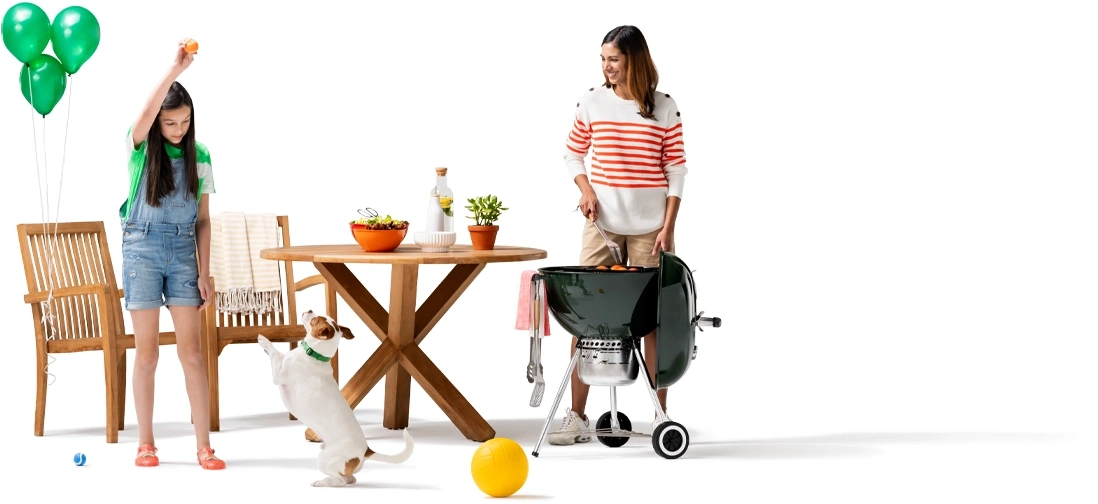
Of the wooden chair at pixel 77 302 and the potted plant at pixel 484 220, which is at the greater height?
the potted plant at pixel 484 220

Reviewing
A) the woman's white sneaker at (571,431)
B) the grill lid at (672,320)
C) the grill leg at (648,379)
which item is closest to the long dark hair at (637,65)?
the grill lid at (672,320)

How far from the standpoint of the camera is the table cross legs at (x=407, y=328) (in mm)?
5375

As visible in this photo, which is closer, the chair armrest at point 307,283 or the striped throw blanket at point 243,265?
the striped throw blanket at point 243,265

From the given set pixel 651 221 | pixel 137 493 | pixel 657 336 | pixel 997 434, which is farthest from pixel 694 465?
pixel 137 493

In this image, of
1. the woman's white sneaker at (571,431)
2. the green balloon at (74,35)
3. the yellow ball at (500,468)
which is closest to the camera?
the yellow ball at (500,468)

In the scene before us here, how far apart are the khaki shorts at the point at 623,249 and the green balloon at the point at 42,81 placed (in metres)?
2.06

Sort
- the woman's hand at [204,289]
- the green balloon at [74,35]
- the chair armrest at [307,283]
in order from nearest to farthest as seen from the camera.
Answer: the woman's hand at [204,289] → the green balloon at [74,35] → the chair armrest at [307,283]

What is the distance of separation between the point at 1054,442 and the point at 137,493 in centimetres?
343

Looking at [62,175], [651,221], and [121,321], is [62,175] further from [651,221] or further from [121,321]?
[651,221]

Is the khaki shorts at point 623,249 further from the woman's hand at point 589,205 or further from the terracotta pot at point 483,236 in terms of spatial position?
the terracotta pot at point 483,236

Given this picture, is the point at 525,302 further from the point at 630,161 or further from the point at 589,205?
the point at 630,161

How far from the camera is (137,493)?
14.1 ft

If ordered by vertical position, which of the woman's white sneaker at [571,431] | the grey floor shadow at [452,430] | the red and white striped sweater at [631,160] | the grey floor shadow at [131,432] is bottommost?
the grey floor shadow at [131,432]

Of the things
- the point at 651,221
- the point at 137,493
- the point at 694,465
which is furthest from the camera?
the point at 651,221
